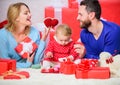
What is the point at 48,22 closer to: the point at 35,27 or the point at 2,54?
the point at 35,27

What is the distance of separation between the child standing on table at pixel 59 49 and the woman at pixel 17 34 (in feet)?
0.11

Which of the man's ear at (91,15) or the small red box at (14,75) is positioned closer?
the small red box at (14,75)

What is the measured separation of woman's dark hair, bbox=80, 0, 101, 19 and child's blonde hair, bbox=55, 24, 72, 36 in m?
0.10

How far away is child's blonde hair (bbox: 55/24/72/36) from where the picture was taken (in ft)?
3.73

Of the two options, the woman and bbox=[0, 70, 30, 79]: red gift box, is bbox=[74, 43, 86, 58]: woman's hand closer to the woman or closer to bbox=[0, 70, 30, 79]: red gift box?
the woman

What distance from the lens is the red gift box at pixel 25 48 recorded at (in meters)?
1.15

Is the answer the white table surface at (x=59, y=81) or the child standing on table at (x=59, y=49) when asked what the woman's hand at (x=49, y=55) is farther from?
the white table surface at (x=59, y=81)

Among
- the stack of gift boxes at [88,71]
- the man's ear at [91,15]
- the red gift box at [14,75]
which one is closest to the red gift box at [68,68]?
the stack of gift boxes at [88,71]

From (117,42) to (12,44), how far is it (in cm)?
40

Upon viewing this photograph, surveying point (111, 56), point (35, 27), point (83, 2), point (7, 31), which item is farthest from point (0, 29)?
point (111, 56)

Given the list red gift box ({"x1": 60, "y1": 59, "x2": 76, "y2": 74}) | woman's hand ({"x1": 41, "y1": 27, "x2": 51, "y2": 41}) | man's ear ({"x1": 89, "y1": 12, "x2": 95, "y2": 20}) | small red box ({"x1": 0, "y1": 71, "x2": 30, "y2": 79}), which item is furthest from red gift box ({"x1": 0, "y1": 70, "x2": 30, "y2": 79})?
man's ear ({"x1": 89, "y1": 12, "x2": 95, "y2": 20})

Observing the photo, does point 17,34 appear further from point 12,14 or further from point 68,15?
point 68,15

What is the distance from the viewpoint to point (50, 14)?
118 centimetres

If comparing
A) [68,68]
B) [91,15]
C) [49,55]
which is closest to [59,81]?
[68,68]
